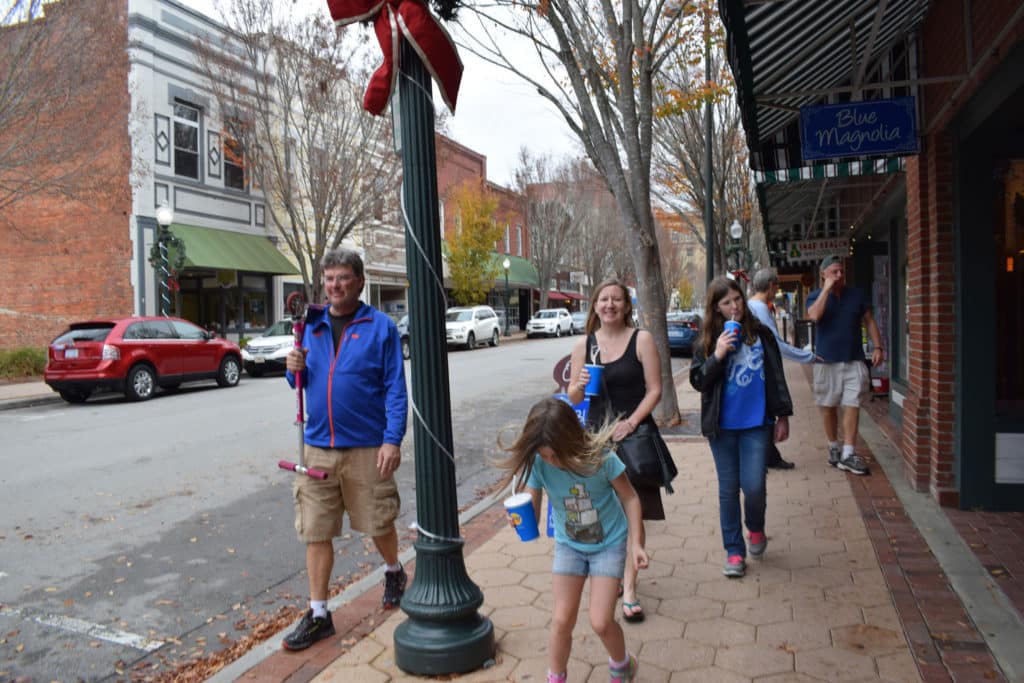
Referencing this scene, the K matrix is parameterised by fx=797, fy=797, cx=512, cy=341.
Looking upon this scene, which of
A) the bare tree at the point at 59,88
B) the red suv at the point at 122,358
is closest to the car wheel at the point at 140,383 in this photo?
the red suv at the point at 122,358

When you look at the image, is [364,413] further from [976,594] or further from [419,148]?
[976,594]

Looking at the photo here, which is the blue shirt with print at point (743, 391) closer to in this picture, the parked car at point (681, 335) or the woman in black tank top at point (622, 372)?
the woman in black tank top at point (622, 372)

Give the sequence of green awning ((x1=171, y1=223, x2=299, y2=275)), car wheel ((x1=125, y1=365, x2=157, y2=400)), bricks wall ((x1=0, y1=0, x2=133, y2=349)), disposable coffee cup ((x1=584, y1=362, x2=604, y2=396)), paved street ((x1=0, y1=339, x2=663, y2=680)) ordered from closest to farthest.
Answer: disposable coffee cup ((x1=584, y1=362, x2=604, y2=396)) < paved street ((x1=0, y1=339, x2=663, y2=680)) < car wheel ((x1=125, y1=365, x2=157, y2=400)) < bricks wall ((x1=0, y1=0, x2=133, y2=349)) < green awning ((x1=171, y1=223, x2=299, y2=275))

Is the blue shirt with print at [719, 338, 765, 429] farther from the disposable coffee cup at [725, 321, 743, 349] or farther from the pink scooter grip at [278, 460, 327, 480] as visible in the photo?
the pink scooter grip at [278, 460, 327, 480]

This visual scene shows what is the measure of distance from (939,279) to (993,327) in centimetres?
49

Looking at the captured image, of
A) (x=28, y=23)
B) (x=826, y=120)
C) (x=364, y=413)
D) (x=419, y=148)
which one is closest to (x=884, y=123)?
(x=826, y=120)

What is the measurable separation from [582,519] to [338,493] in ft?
4.84

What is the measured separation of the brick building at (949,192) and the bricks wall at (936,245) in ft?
0.03

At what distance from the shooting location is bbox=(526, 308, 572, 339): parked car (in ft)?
128

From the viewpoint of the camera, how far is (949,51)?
543cm

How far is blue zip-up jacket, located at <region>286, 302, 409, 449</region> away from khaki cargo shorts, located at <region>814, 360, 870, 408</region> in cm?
466

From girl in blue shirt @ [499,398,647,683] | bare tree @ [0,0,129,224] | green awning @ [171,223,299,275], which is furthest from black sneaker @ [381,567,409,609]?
green awning @ [171,223,299,275]

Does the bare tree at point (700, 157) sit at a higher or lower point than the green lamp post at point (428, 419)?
higher

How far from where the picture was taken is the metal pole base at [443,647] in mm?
3422
